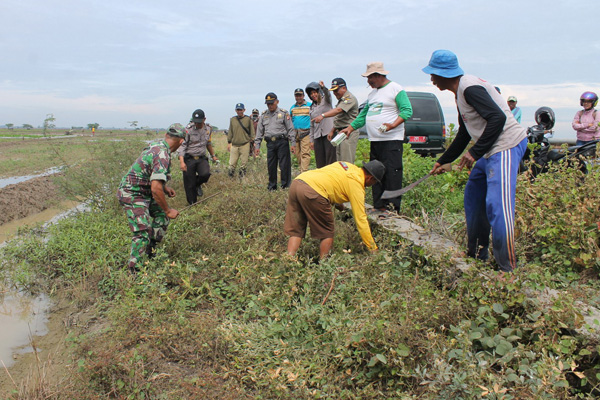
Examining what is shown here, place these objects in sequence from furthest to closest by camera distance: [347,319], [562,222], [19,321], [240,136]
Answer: [240,136] → [19,321] → [562,222] → [347,319]

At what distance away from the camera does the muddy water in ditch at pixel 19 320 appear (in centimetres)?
382

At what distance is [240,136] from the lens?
905 cm

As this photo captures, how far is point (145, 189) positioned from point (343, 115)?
297cm

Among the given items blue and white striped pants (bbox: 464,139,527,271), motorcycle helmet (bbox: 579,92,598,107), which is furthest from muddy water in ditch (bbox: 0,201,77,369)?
motorcycle helmet (bbox: 579,92,598,107)

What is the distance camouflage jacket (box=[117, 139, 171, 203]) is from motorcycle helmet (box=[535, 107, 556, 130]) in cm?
634

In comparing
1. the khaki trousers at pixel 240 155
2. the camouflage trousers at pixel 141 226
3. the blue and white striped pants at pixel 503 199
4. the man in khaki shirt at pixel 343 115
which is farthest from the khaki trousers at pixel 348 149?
the khaki trousers at pixel 240 155

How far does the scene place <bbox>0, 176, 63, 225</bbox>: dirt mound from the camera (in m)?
8.93

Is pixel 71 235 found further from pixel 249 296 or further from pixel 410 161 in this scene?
pixel 410 161

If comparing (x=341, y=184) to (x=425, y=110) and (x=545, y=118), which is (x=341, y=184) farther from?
(x=425, y=110)

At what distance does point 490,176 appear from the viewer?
126 inches

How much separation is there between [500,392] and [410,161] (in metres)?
4.72

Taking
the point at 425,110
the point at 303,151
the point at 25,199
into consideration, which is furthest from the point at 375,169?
the point at 25,199

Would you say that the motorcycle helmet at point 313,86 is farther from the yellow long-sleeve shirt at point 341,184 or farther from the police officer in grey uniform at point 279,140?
the yellow long-sleeve shirt at point 341,184

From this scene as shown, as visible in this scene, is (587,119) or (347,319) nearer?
(347,319)
